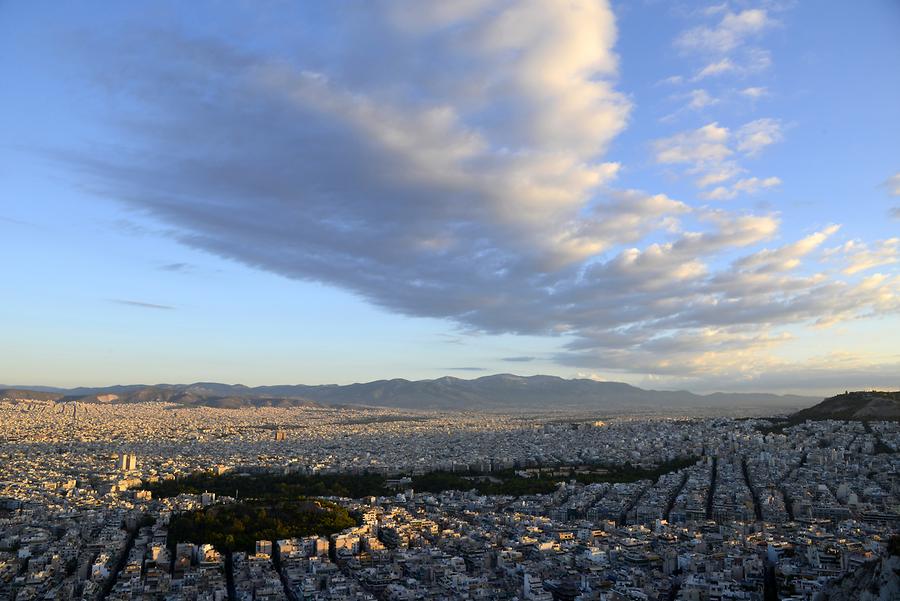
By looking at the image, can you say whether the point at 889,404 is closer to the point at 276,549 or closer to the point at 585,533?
the point at 585,533

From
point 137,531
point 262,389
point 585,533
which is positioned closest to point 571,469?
point 585,533

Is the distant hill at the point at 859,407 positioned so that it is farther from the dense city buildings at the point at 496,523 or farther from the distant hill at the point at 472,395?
the distant hill at the point at 472,395

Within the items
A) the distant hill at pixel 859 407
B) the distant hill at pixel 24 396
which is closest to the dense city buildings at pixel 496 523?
the distant hill at pixel 859 407

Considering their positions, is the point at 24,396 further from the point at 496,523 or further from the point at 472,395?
the point at 496,523

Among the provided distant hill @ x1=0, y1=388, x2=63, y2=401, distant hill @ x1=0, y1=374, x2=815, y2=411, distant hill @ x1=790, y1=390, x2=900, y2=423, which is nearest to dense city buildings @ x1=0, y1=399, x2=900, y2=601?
distant hill @ x1=790, y1=390, x2=900, y2=423

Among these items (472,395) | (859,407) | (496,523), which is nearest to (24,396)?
(472,395)

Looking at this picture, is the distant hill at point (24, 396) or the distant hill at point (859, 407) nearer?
the distant hill at point (859, 407)
